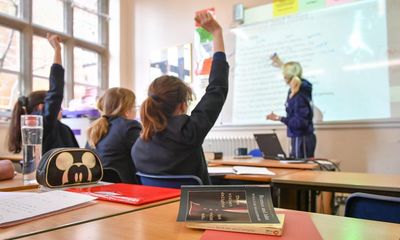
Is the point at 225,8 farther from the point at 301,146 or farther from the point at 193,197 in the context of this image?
the point at 193,197

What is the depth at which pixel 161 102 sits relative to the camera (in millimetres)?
1581

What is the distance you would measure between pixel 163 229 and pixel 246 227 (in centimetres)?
16

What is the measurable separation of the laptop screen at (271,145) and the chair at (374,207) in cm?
159

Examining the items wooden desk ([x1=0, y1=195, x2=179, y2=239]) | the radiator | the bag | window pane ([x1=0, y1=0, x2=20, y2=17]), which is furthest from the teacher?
window pane ([x1=0, y1=0, x2=20, y2=17])

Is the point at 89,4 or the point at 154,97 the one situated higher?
the point at 89,4

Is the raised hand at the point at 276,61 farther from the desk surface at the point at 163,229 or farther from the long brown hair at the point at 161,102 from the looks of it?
the desk surface at the point at 163,229

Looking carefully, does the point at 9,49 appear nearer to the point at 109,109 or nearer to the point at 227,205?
the point at 109,109

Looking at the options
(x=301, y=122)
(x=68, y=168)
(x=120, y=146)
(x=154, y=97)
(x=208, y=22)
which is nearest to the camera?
(x=68, y=168)

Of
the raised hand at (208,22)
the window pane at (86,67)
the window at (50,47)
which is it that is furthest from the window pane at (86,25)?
the raised hand at (208,22)

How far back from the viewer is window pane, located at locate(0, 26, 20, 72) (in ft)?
13.0

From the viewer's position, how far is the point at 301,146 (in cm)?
331

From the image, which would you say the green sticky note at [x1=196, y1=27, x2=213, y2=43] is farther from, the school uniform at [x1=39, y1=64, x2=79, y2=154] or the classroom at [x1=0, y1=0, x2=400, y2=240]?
the school uniform at [x1=39, y1=64, x2=79, y2=154]

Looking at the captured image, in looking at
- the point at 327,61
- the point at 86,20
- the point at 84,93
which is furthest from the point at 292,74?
the point at 86,20

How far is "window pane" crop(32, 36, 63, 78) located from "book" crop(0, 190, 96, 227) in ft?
12.7
